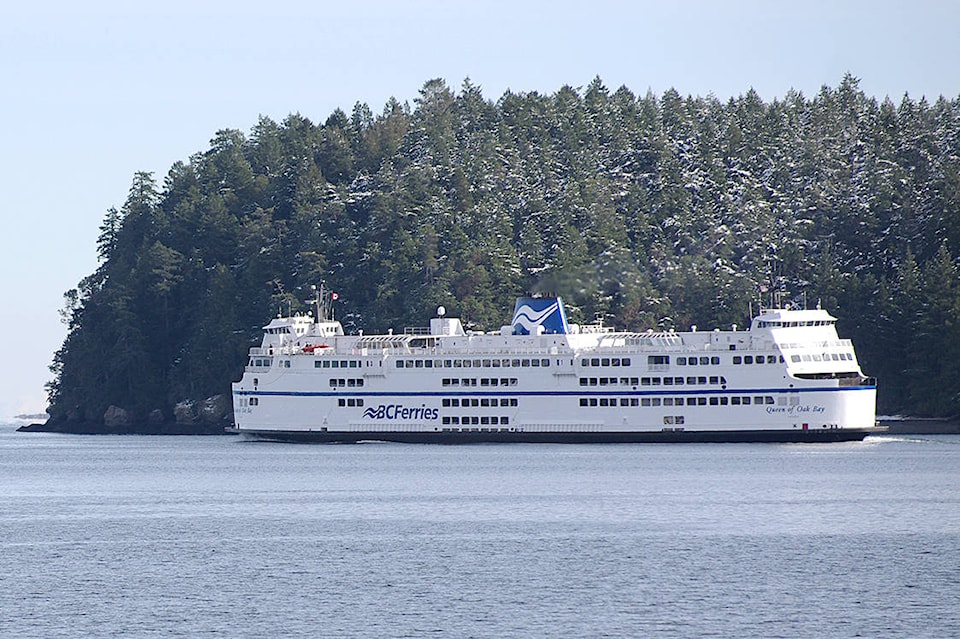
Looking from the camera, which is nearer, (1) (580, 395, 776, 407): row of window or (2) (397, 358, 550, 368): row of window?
(1) (580, 395, 776, 407): row of window

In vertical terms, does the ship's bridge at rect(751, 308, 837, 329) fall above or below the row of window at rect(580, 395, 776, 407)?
above

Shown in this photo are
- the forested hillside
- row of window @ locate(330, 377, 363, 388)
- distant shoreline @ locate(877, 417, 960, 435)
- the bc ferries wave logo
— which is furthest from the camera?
the forested hillside

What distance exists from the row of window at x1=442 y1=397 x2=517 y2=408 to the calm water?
8.14 metres

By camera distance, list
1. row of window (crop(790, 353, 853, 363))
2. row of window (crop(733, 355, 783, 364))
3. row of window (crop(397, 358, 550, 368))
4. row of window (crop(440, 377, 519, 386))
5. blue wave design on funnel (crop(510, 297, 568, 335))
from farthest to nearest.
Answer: blue wave design on funnel (crop(510, 297, 568, 335)), row of window (crop(440, 377, 519, 386)), row of window (crop(397, 358, 550, 368)), row of window (crop(733, 355, 783, 364)), row of window (crop(790, 353, 853, 363))

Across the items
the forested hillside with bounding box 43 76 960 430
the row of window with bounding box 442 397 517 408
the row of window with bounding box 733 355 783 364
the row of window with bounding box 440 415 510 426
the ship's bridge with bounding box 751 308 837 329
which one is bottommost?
the row of window with bounding box 440 415 510 426

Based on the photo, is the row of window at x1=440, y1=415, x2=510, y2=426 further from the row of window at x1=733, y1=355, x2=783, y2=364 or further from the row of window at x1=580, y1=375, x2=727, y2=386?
the row of window at x1=733, y1=355, x2=783, y2=364

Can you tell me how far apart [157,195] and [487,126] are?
28425mm

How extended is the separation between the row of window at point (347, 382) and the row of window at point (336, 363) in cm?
64

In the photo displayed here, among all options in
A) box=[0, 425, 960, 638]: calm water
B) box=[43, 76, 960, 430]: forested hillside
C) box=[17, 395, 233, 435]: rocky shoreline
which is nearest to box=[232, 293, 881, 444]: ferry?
box=[0, 425, 960, 638]: calm water

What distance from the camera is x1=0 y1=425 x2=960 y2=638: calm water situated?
36.5 m

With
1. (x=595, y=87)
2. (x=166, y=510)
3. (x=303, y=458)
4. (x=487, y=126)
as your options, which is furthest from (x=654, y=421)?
(x=595, y=87)

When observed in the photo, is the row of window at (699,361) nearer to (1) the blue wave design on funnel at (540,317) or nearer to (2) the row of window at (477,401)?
(1) the blue wave design on funnel at (540,317)

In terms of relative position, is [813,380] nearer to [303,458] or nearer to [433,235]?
[303,458]

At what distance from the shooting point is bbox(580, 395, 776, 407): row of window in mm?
80062
